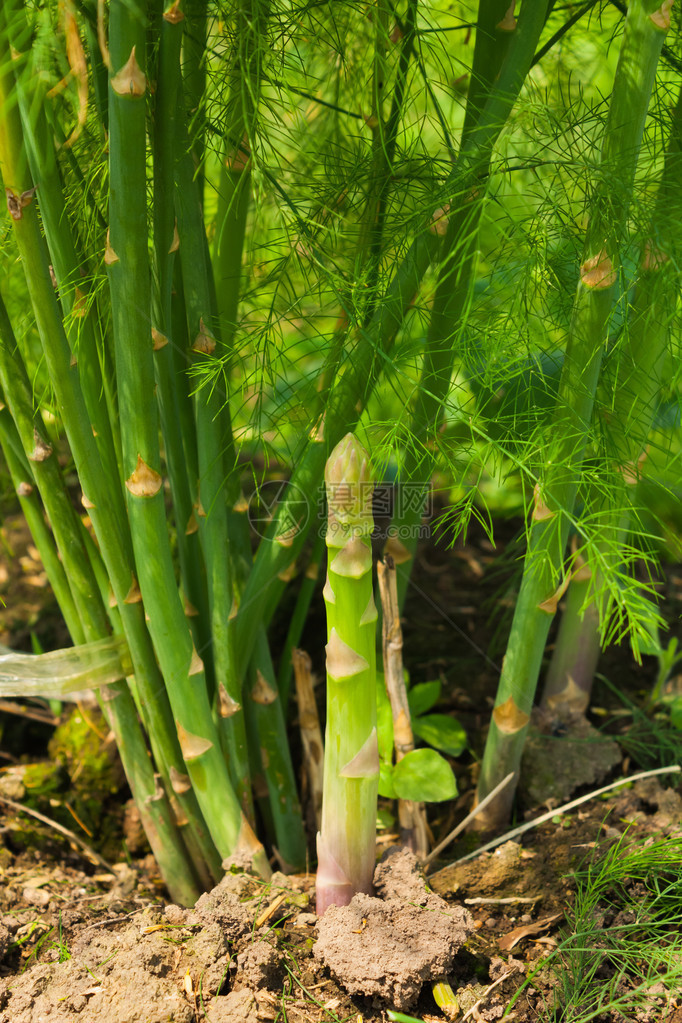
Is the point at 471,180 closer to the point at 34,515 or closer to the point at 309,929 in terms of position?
the point at 34,515

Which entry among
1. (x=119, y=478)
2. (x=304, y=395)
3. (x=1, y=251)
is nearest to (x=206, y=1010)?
(x=119, y=478)

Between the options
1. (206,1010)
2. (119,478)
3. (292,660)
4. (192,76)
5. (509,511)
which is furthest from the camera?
(509,511)

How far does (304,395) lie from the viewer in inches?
41.7

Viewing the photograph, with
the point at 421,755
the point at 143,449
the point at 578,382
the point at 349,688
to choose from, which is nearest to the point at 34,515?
the point at 143,449

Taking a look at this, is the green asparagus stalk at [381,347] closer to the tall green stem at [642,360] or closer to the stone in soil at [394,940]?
the tall green stem at [642,360]

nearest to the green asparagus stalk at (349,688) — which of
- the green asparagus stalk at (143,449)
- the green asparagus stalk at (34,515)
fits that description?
the green asparagus stalk at (143,449)

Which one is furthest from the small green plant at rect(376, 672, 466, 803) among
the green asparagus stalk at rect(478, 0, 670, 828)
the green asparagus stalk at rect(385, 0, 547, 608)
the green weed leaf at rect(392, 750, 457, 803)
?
the green asparagus stalk at rect(385, 0, 547, 608)

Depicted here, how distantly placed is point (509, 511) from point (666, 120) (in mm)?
867

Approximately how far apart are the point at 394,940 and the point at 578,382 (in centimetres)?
65

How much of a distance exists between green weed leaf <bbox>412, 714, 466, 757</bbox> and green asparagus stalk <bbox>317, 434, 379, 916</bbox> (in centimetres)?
29

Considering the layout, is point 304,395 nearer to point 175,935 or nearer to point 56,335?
point 56,335

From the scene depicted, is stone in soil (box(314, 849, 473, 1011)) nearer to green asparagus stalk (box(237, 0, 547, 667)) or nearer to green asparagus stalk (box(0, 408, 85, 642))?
green asparagus stalk (box(237, 0, 547, 667))

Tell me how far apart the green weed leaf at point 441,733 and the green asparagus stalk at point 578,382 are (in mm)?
93

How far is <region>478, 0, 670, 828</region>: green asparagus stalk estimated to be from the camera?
0.76 m
